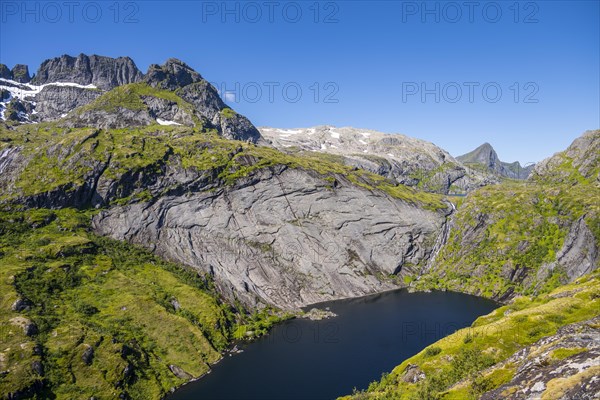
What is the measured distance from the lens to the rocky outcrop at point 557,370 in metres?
24.1

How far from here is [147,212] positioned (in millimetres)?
152875

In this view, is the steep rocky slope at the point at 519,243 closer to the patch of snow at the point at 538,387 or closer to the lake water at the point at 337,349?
the lake water at the point at 337,349

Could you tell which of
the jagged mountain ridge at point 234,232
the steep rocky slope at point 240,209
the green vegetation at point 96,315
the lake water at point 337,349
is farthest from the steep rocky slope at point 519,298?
the green vegetation at point 96,315

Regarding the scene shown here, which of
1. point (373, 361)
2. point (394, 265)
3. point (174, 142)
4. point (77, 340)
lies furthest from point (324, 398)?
point (174, 142)

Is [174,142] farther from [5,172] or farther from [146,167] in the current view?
[5,172]

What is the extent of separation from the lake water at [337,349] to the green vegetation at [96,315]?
24.6 ft

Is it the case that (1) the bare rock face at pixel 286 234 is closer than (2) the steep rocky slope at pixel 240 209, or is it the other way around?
(1) the bare rock face at pixel 286 234

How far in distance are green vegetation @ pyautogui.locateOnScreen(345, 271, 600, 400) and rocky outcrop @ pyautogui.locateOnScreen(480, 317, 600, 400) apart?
3.70 metres

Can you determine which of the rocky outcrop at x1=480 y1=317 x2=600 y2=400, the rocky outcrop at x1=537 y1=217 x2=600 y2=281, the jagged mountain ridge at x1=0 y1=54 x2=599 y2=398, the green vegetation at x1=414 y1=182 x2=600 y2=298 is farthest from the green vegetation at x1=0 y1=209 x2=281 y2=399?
the rocky outcrop at x1=537 y1=217 x2=600 y2=281

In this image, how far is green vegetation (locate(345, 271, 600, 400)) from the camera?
130 ft

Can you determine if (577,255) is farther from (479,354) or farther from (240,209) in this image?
(240,209)

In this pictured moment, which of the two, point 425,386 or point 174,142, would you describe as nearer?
point 425,386

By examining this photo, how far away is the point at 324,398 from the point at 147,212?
A: 10748cm

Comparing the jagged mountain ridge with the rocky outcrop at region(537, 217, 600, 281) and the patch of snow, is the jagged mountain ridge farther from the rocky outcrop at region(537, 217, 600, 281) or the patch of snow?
the patch of snow
